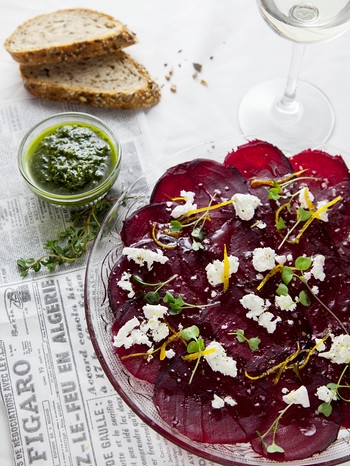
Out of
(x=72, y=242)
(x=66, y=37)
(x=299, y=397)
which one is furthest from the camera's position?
(x=66, y=37)

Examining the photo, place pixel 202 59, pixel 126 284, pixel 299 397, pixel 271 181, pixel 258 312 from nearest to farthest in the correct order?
pixel 299 397, pixel 258 312, pixel 126 284, pixel 271 181, pixel 202 59

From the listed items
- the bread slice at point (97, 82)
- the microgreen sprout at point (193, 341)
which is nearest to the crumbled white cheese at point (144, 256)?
the microgreen sprout at point (193, 341)

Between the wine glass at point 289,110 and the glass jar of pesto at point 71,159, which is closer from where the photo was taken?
the glass jar of pesto at point 71,159

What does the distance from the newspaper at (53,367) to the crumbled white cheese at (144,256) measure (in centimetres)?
41

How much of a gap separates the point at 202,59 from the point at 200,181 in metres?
0.84

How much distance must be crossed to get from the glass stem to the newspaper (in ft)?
2.06

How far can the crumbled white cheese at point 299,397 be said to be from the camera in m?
1.86

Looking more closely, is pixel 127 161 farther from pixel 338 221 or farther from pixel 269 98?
pixel 338 221

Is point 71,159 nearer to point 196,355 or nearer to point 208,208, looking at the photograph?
point 208,208

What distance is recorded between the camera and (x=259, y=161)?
2262mm

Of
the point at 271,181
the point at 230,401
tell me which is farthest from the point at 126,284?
the point at 271,181

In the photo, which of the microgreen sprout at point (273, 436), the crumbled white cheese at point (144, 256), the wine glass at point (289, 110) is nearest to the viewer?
the microgreen sprout at point (273, 436)

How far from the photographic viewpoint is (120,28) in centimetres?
270

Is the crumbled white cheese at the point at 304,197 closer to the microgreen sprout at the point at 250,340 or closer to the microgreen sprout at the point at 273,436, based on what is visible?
the microgreen sprout at the point at 250,340
